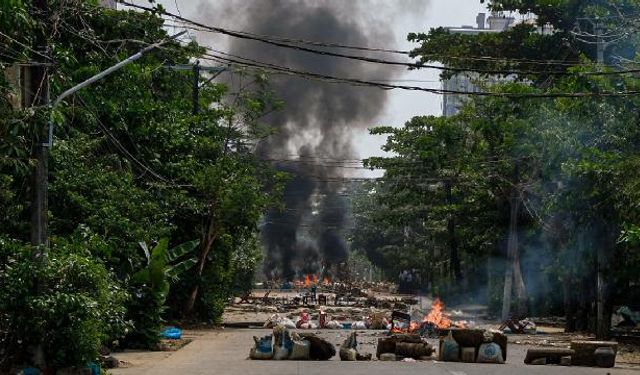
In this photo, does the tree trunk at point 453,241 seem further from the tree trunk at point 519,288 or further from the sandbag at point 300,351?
the sandbag at point 300,351

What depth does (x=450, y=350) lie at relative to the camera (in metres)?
21.9

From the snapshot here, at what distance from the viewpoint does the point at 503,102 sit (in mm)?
38719

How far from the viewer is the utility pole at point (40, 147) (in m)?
15.7

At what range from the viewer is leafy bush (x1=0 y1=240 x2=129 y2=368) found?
15.4 meters

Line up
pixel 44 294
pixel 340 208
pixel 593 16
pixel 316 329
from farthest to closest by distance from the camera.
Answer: pixel 340 208, pixel 316 329, pixel 593 16, pixel 44 294

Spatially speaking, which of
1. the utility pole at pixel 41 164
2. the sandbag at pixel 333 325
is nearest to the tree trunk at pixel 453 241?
the sandbag at pixel 333 325

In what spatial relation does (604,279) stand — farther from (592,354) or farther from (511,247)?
(592,354)

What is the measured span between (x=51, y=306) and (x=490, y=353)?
10190 mm

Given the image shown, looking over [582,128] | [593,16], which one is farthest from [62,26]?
[593,16]

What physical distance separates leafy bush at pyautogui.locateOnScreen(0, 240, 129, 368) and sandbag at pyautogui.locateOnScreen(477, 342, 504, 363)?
890cm

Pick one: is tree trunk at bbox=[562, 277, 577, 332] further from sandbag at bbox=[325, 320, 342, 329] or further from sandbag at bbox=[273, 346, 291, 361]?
sandbag at bbox=[273, 346, 291, 361]

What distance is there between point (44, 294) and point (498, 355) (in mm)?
10394

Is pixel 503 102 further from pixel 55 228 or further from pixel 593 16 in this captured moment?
pixel 55 228

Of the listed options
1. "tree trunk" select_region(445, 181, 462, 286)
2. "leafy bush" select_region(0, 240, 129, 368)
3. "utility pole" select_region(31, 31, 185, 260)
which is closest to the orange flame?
"tree trunk" select_region(445, 181, 462, 286)
